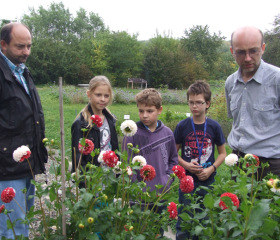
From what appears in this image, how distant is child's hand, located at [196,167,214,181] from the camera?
249cm

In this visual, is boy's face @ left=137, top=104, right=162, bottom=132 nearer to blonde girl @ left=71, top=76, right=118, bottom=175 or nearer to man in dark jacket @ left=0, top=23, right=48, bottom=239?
blonde girl @ left=71, top=76, right=118, bottom=175

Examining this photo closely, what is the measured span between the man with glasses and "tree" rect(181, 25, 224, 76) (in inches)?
1828

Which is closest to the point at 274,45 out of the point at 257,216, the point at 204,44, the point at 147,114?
the point at 204,44

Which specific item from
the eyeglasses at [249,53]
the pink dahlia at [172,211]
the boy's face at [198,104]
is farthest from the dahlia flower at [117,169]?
the boy's face at [198,104]

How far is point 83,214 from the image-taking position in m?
1.23

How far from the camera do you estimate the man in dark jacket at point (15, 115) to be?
6.16ft

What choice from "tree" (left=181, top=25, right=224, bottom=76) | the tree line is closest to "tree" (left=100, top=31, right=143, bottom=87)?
the tree line

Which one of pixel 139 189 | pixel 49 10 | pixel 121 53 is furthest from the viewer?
pixel 49 10

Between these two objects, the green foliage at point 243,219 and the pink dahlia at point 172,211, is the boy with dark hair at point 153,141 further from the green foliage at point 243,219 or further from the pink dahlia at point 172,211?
the green foliage at point 243,219

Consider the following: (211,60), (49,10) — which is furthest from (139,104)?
(49,10)

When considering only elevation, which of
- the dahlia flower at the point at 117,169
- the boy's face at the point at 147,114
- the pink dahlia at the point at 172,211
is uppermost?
the boy's face at the point at 147,114

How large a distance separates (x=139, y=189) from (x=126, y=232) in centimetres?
21

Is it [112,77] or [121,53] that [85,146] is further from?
[121,53]

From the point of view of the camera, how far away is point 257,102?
215 cm
